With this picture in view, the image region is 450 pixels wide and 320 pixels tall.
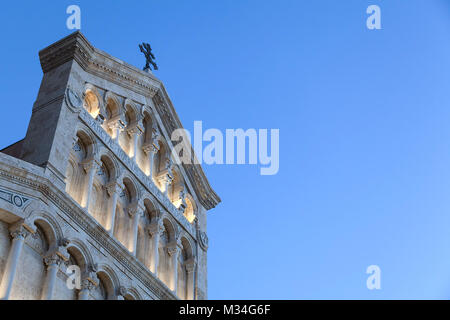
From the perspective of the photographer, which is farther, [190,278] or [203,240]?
[203,240]

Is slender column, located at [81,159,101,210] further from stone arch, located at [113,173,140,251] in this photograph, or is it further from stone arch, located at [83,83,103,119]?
stone arch, located at [83,83,103,119]

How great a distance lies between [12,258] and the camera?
17219 mm

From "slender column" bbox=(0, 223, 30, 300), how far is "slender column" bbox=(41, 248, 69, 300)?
1.02 meters

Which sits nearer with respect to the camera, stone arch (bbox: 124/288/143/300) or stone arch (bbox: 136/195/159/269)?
stone arch (bbox: 124/288/143/300)

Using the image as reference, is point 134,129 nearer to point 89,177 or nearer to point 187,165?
point 187,165

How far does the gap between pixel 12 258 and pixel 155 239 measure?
7.94 metres

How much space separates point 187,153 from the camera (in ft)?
96.6

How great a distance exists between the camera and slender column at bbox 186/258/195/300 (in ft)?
85.7

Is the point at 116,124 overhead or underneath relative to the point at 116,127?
overhead

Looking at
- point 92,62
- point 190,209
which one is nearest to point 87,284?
point 92,62

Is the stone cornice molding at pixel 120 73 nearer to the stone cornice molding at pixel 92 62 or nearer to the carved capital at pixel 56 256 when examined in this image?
the stone cornice molding at pixel 92 62

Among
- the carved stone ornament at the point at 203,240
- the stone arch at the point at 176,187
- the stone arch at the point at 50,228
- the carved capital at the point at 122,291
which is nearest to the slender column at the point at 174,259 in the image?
the carved stone ornament at the point at 203,240

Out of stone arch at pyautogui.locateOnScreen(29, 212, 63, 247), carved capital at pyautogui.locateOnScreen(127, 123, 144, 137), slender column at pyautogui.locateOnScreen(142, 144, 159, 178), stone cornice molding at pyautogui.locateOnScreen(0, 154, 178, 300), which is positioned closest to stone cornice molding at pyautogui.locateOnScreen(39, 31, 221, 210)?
carved capital at pyautogui.locateOnScreen(127, 123, 144, 137)

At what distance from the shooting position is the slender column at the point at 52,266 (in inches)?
704
